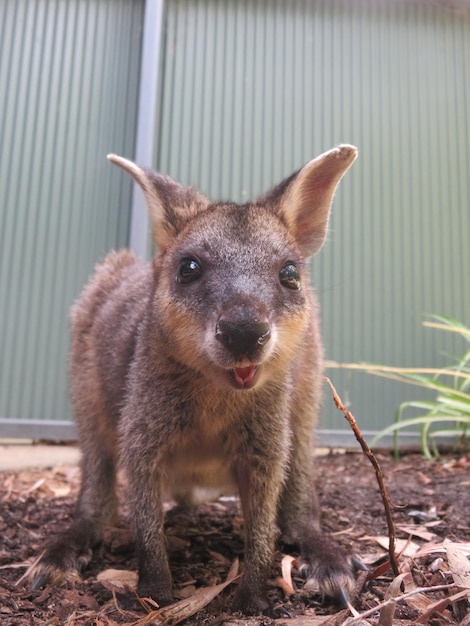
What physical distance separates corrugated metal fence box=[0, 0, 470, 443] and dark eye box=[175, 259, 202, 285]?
3.70 meters

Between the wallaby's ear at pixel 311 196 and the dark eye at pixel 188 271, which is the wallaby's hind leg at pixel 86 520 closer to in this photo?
the dark eye at pixel 188 271

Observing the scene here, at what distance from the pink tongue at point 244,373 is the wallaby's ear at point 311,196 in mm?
947

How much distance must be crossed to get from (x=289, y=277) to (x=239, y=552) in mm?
1468

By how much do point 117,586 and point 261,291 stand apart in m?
1.41

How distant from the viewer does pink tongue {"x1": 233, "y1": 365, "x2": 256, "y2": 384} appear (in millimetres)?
2375

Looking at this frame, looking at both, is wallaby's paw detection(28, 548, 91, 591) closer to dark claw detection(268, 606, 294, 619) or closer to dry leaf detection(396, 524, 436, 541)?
dark claw detection(268, 606, 294, 619)

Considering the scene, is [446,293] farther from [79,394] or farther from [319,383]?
[79,394]

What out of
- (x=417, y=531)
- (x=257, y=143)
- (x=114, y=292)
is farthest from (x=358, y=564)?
(x=257, y=143)

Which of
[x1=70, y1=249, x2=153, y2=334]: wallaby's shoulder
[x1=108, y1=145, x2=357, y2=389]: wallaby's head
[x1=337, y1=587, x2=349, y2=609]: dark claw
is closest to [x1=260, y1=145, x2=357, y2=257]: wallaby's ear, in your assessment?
[x1=108, y1=145, x2=357, y2=389]: wallaby's head

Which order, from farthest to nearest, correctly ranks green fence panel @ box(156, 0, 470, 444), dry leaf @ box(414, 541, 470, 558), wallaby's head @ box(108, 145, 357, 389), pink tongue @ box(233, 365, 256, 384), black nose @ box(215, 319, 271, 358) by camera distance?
1. green fence panel @ box(156, 0, 470, 444)
2. dry leaf @ box(414, 541, 470, 558)
3. pink tongue @ box(233, 365, 256, 384)
4. wallaby's head @ box(108, 145, 357, 389)
5. black nose @ box(215, 319, 271, 358)

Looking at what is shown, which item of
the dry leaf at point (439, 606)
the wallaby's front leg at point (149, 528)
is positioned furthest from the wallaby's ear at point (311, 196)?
the dry leaf at point (439, 606)

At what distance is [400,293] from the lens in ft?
20.9

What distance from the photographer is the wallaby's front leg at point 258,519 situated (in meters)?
2.50

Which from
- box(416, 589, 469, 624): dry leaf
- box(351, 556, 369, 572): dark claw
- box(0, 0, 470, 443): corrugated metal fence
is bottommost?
box(351, 556, 369, 572): dark claw
